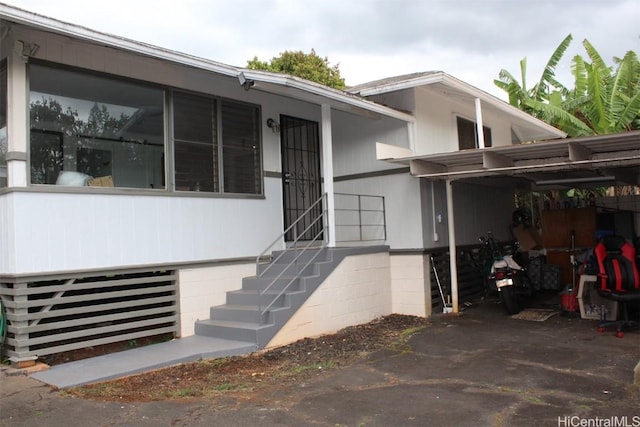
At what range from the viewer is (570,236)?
11.5 metres

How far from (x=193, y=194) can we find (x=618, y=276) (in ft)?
20.1

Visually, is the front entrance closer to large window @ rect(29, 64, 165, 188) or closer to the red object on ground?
large window @ rect(29, 64, 165, 188)

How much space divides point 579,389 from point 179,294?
496 centimetres

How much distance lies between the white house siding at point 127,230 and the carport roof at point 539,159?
8.16 feet

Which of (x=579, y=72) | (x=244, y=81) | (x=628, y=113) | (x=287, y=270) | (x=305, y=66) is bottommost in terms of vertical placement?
(x=287, y=270)

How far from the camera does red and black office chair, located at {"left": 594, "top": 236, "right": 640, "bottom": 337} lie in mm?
7268

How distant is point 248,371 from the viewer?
19.0 ft

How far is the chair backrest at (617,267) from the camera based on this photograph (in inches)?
290

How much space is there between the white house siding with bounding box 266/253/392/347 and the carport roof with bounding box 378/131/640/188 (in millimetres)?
1751

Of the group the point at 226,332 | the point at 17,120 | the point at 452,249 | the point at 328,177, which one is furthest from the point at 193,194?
the point at 452,249

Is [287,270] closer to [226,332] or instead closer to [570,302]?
[226,332]

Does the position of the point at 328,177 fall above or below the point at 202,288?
above

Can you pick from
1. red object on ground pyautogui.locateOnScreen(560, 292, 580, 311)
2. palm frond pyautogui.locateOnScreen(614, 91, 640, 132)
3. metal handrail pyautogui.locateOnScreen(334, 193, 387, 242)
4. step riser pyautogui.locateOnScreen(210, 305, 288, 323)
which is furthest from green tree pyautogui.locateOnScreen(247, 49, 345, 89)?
step riser pyautogui.locateOnScreen(210, 305, 288, 323)

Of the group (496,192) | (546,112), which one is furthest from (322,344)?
(546,112)
